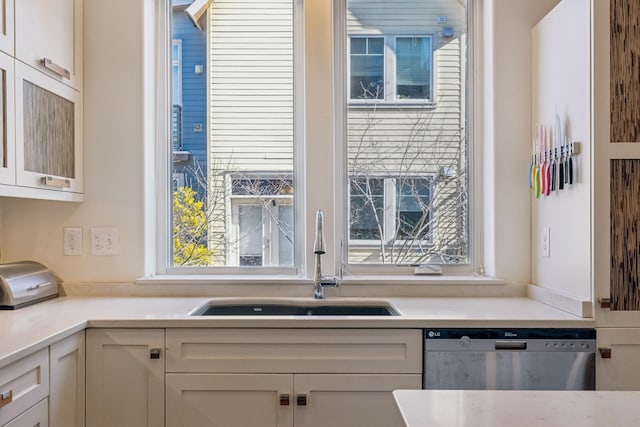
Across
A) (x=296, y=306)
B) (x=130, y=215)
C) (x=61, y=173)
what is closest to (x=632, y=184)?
(x=296, y=306)

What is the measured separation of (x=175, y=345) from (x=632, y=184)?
1744 millimetres

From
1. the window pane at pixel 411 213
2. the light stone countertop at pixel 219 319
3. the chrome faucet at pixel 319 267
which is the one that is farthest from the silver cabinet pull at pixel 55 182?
the window pane at pixel 411 213

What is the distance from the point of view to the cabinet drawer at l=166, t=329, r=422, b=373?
5.67ft

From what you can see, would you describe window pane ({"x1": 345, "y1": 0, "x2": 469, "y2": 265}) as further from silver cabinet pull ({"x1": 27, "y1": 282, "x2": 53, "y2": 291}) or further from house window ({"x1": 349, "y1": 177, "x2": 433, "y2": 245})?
silver cabinet pull ({"x1": 27, "y1": 282, "x2": 53, "y2": 291})

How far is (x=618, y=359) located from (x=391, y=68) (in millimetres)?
1634

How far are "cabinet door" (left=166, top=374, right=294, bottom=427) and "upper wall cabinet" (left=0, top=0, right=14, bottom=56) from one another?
1.32 m

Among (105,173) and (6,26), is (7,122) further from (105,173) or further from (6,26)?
(105,173)

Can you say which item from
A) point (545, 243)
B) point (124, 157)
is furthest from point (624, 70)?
point (124, 157)

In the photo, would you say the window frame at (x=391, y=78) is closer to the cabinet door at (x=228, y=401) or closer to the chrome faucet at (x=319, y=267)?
the chrome faucet at (x=319, y=267)

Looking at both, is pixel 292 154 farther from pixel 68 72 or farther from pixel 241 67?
pixel 68 72

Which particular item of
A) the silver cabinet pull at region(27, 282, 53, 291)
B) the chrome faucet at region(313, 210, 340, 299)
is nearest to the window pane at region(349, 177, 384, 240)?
the chrome faucet at region(313, 210, 340, 299)

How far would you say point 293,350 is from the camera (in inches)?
68.4

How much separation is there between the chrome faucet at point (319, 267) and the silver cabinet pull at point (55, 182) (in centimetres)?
110

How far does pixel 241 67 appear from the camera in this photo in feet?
8.00
